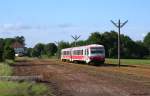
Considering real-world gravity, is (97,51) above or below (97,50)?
below

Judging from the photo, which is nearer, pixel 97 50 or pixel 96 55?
pixel 96 55

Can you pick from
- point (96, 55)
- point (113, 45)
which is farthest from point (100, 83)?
point (113, 45)

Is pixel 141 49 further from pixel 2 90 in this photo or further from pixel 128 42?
pixel 2 90

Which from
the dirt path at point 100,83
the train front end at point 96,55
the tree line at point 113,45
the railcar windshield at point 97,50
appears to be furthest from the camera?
the tree line at point 113,45

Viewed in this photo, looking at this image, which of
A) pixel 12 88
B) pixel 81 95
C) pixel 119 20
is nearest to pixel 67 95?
pixel 81 95

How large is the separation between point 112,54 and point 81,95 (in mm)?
133107

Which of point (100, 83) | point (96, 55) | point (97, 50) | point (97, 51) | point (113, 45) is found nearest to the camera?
point (100, 83)

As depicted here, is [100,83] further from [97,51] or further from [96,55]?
[97,51]

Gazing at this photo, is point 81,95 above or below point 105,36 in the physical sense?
below

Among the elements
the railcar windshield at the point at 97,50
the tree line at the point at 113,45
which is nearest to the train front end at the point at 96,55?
the railcar windshield at the point at 97,50

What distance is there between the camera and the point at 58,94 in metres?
22.1

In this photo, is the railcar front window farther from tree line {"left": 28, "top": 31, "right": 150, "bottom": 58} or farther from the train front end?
tree line {"left": 28, "top": 31, "right": 150, "bottom": 58}

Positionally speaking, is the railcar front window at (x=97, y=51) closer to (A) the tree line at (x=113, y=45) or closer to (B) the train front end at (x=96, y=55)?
(B) the train front end at (x=96, y=55)

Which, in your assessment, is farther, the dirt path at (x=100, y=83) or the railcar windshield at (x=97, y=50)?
the railcar windshield at (x=97, y=50)
